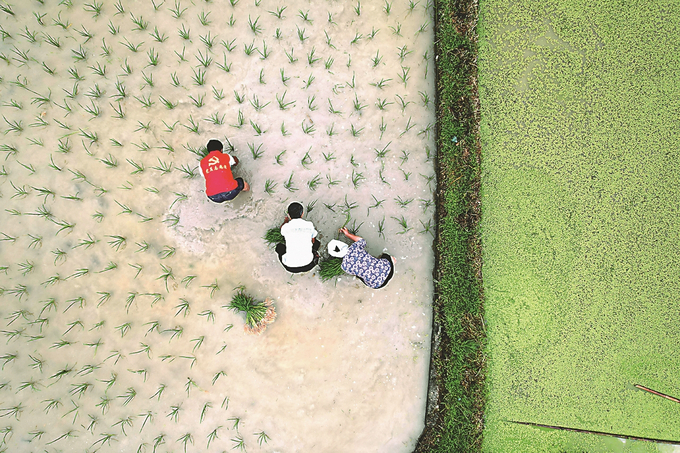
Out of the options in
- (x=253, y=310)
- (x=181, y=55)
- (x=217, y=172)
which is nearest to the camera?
(x=217, y=172)

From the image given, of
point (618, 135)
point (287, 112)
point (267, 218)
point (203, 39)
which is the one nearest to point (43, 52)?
point (203, 39)

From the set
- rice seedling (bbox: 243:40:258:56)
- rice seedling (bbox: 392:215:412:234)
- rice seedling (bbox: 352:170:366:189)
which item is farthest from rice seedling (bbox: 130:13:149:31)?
rice seedling (bbox: 392:215:412:234)

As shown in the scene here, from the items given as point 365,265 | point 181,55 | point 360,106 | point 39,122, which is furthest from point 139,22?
point 365,265

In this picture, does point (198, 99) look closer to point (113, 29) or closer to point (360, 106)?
point (113, 29)

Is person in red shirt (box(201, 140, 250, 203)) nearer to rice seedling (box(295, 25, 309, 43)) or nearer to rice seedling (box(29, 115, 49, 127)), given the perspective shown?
rice seedling (box(295, 25, 309, 43))

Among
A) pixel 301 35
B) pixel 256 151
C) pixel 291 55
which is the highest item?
pixel 301 35

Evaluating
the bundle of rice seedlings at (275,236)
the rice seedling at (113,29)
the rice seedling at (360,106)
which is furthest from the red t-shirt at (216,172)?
the rice seedling at (113,29)

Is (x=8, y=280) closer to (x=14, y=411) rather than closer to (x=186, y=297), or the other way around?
(x=14, y=411)
